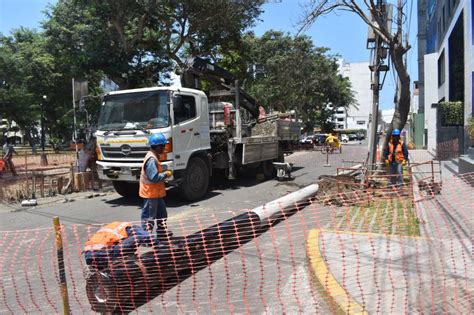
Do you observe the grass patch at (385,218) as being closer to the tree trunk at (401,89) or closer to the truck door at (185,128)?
the tree trunk at (401,89)

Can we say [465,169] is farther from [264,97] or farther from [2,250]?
[264,97]

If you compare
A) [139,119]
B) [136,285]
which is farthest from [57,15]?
[136,285]

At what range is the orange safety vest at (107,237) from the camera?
4.64 metres

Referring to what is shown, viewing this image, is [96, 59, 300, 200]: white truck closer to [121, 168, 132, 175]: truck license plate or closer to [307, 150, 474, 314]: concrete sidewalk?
[121, 168, 132, 175]: truck license plate

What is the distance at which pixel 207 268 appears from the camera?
574 centimetres

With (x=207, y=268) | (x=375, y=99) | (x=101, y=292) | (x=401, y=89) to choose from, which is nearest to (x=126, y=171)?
(x=207, y=268)

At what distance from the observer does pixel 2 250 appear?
6.96m

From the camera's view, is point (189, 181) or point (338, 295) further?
point (189, 181)

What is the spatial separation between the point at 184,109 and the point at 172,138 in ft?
3.15

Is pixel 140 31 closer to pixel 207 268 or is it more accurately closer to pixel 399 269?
pixel 207 268

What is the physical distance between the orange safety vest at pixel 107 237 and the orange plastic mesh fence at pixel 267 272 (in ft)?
0.76

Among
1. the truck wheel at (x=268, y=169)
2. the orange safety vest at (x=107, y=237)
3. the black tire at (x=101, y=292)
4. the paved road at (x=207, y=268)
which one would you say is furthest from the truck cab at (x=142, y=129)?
the black tire at (x=101, y=292)

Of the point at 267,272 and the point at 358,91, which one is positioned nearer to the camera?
the point at 267,272

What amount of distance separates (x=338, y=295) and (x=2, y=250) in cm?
529
